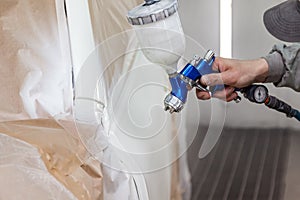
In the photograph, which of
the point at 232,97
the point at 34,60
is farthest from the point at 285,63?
the point at 34,60

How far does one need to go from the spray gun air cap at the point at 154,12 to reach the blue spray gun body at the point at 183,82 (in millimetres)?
103

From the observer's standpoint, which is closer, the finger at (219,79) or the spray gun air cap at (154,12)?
the spray gun air cap at (154,12)

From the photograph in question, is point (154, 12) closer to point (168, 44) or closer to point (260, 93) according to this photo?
point (168, 44)

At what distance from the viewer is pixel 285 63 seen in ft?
2.88

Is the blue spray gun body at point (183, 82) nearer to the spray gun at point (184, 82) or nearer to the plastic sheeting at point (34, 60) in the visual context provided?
the spray gun at point (184, 82)

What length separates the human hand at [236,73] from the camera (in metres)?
0.81

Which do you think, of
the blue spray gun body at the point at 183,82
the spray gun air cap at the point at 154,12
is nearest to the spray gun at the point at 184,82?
the blue spray gun body at the point at 183,82

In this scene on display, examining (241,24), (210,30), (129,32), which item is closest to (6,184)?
(129,32)

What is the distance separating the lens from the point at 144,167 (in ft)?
2.75

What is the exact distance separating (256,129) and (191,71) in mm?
1101

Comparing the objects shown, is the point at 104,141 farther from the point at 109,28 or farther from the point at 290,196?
the point at 290,196

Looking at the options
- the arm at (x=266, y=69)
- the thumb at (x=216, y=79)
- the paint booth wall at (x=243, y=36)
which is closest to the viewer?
the thumb at (x=216, y=79)

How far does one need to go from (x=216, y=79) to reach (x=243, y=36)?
88 cm

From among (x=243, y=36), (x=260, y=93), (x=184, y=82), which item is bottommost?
(x=243, y=36)
